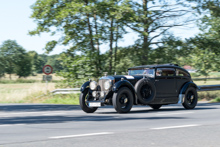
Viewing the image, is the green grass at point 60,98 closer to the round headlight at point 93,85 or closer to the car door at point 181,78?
the round headlight at point 93,85

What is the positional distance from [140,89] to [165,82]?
1.38 meters

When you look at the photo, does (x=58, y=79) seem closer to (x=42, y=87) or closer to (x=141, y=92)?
(x=42, y=87)

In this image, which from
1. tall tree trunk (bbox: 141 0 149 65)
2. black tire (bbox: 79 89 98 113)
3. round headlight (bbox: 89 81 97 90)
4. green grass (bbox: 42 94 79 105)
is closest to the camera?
round headlight (bbox: 89 81 97 90)

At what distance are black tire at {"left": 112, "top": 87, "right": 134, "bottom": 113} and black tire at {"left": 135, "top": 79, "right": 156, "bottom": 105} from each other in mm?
348

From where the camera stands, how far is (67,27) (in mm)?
22516

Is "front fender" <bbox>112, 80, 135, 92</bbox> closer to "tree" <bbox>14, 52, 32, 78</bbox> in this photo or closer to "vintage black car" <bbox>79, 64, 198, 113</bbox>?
"vintage black car" <bbox>79, 64, 198, 113</bbox>

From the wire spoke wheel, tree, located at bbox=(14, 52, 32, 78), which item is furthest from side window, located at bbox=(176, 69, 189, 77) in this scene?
tree, located at bbox=(14, 52, 32, 78)

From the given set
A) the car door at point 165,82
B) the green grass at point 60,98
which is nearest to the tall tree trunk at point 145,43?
the green grass at point 60,98

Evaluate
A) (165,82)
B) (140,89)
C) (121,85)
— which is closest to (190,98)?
(165,82)

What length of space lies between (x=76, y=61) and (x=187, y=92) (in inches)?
451

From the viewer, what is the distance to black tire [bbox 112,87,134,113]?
10974mm

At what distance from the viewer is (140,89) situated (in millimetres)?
11594

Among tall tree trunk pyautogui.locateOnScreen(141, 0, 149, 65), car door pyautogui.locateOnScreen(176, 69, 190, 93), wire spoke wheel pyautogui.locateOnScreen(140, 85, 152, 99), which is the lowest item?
wire spoke wheel pyautogui.locateOnScreen(140, 85, 152, 99)

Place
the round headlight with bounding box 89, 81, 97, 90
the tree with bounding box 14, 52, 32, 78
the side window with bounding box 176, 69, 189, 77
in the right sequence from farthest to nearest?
the tree with bounding box 14, 52, 32, 78 < the side window with bounding box 176, 69, 189, 77 < the round headlight with bounding box 89, 81, 97, 90
